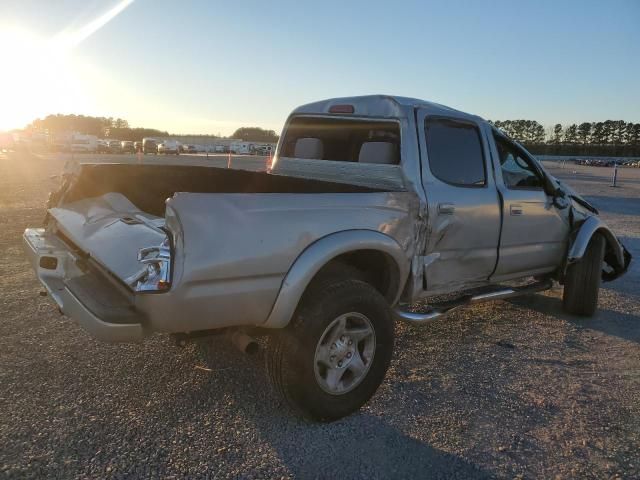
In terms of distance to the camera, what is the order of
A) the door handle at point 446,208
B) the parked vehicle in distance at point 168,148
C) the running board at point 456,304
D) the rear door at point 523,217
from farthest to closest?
the parked vehicle in distance at point 168,148 → the rear door at point 523,217 → the door handle at point 446,208 → the running board at point 456,304

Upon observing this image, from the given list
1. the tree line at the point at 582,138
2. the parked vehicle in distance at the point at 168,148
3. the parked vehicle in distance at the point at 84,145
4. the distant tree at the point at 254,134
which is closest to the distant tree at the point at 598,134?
the tree line at the point at 582,138

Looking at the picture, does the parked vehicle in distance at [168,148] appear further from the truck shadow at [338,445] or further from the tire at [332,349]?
the tire at [332,349]

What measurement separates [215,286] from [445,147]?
2334 mm

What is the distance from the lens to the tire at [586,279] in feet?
17.2

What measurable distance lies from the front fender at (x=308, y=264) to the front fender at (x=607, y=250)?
2.85 m

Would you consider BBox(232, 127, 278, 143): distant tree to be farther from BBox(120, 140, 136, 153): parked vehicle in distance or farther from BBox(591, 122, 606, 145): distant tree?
A: BBox(591, 122, 606, 145): distant tree

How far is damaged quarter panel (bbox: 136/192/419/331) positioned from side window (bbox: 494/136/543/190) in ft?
7.43

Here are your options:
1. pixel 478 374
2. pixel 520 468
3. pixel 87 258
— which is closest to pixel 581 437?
pixel 520 468

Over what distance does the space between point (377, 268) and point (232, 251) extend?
1.37 m

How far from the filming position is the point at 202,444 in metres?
2.83

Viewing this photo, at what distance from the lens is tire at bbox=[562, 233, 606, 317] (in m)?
5.24

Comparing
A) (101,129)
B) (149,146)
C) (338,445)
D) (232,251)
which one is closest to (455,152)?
(232,251)

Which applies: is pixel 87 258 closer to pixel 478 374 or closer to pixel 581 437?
pixel 478 374

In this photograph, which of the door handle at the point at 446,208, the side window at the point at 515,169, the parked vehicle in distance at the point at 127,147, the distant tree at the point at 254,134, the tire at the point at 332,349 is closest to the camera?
the tire at the point at 332,349
